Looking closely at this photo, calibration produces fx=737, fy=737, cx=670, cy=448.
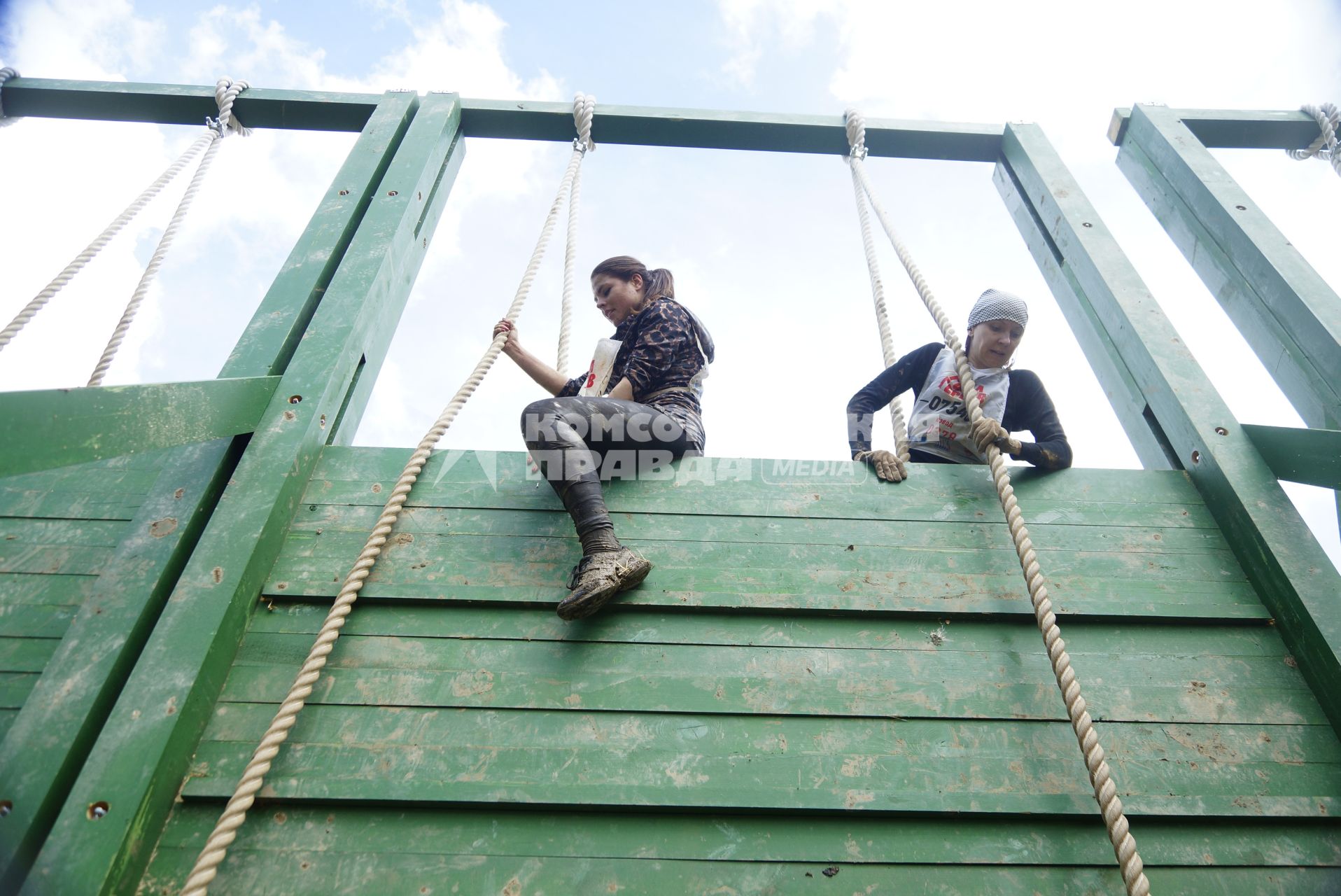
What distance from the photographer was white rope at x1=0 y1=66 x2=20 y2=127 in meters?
2.51

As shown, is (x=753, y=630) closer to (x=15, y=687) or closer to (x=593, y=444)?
(x=593, y=444)

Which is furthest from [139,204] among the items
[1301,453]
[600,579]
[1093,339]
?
[1301,453]

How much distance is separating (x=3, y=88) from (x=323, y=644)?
8.75 ft

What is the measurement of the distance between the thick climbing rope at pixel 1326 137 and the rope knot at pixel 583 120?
2423mm

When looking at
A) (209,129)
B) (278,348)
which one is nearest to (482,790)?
(278,348)

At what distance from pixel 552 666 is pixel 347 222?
1361mm

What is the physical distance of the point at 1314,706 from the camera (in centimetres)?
125

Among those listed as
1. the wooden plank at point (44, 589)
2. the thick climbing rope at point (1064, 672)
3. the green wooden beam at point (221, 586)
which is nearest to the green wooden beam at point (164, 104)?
the green wooden beam at point (221, 586)

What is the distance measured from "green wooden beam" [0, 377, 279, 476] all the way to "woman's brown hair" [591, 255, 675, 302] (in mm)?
975

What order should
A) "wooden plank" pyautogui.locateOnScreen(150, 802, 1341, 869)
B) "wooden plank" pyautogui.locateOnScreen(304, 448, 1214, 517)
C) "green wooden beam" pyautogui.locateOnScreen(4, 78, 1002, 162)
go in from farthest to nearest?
"green wooden beam" pyautogui.locateOnScreen(4, 78, 1002, 162), "wooden plank" pyautogui.locateOnScreen(304, 448, 1214, 517), "wooden plank" pyautogui.locateOnScreen(150, 802, 1341, 869)

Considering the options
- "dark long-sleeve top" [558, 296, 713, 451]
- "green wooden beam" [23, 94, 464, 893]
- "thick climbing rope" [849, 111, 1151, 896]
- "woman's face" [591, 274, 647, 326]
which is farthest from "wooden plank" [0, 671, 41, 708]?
"thick climbing rope" [849, 111, 1151, 896]

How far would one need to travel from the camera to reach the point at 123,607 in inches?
46.8

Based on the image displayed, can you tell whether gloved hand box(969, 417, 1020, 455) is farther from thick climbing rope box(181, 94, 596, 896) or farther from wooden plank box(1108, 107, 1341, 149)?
wooden plank box(1108, 107, 1341, 149)

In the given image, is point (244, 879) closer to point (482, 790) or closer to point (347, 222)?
point (482, 790)
